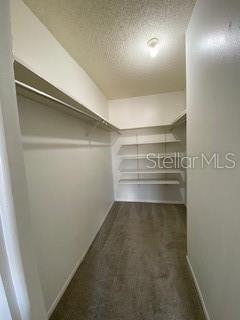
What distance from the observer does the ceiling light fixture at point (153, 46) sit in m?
1.70

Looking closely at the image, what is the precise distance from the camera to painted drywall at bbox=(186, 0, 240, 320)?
0.73m

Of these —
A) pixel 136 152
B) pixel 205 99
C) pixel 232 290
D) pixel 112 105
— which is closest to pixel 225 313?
pixel 232 290

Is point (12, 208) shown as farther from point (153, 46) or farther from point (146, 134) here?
point (146, 134)

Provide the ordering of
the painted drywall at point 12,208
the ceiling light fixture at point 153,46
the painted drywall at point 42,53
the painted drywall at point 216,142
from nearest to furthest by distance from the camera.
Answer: the painted drywall at point 12,208, the painted drywall at point 216,142, the painted drywall at point 42,53, the ceiling light fixture at point 153,46

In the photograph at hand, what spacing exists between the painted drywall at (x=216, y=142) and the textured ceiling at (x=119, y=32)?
296 mm

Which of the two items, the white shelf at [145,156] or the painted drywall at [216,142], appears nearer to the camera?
the painted drywall at [216,142]

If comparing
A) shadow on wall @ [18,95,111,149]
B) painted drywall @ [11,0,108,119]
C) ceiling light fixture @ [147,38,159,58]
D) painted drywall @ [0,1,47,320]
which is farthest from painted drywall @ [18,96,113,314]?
ceiling light fixture @ [147,38,159,58]

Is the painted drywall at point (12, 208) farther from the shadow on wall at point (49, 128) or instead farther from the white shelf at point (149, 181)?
the white shelf at point (149, 181)

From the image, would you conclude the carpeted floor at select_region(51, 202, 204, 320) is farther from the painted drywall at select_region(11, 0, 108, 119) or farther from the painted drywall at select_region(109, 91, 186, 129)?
the painted drywall at select_region(109, 91, 186, 129)

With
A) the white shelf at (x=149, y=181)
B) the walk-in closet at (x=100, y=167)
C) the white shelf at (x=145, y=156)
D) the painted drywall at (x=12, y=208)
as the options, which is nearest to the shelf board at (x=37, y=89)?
the walk-in closet at (x=100, y=167)

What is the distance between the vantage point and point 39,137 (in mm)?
1242

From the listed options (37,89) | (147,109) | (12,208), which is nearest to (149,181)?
(147,109)

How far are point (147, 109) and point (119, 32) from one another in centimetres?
197

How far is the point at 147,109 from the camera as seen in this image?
3.42m
